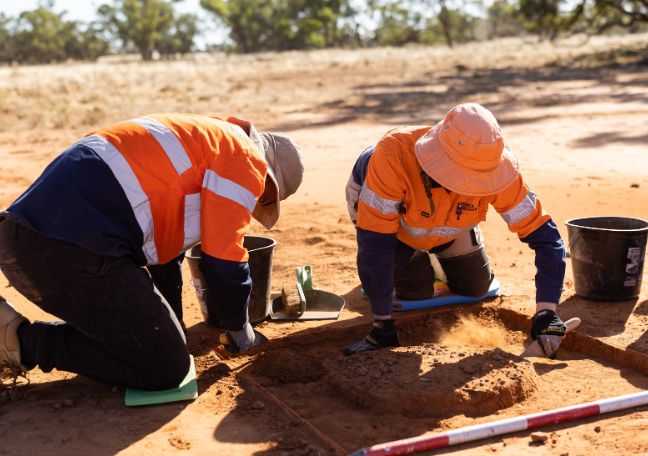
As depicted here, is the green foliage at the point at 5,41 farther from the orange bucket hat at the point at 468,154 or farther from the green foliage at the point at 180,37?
the orange bucket hat at the point at 468,154

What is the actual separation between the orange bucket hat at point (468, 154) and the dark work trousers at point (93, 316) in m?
1.44

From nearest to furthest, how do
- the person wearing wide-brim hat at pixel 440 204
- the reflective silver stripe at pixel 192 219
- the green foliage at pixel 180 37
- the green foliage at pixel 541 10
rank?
the reflective silver stripe at pixel 192 219
the person wearing wide-brim hat at pixel 440 204
the green foliage at pixel 541 10
the green foliage at pixel 180 37

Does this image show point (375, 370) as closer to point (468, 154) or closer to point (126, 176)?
point (468, 154)

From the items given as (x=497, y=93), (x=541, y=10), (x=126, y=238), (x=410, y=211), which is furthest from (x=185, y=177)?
(x=541, y=10)

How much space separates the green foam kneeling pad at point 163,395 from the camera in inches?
142

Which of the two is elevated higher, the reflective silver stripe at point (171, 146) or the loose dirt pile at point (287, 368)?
the reflective silver stripe at point (171, 146)

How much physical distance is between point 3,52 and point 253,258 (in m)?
57.2

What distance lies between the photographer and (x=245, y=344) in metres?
3.88

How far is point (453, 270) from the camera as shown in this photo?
4.96 m

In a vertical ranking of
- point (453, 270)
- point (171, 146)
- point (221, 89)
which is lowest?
point (453, 270)

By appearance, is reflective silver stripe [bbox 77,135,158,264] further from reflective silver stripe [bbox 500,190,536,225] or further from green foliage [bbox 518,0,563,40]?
green foliage [bbox 518,0,563,40]

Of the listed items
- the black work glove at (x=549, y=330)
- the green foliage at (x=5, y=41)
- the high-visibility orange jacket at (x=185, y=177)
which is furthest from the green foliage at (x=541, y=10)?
the green foliage at (x=5, y=41)

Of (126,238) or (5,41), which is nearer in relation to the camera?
(126,238)

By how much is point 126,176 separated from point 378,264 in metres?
1.36
